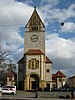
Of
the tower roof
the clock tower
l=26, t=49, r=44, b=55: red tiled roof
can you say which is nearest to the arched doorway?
l=26, t=49, r=44, b=55: red tiled roof

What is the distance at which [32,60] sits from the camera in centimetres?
8656

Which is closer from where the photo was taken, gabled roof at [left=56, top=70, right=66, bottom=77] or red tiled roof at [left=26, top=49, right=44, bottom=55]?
red tiled roof at [left=26, top=49, right=44, bottom=55]

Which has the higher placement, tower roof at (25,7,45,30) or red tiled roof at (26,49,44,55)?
tower roof at (25,7,45,30)

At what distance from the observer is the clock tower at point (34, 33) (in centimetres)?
9161

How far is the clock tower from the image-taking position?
91613mm

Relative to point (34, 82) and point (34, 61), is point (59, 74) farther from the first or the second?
point (34, 61)

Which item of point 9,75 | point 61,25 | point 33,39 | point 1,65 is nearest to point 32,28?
point 33,39

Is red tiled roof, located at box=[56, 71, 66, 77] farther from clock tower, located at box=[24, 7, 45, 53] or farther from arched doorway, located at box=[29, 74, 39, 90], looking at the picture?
arched doorway, located at box=[29, 74, 39, 90]

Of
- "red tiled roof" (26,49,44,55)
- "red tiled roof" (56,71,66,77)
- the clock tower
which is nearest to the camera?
"red tiled roof" (26,49,44,55)

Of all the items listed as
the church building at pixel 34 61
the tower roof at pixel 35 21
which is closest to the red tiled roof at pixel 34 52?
the church building at pixel 34 61

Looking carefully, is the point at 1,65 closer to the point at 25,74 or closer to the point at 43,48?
the point at 25,74

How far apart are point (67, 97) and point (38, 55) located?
40.7 m

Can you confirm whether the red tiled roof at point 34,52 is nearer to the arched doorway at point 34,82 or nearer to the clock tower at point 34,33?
the clock tower at point 34,33

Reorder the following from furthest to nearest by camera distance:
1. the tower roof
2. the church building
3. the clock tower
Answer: the tower roof → the clock tower → the church building
